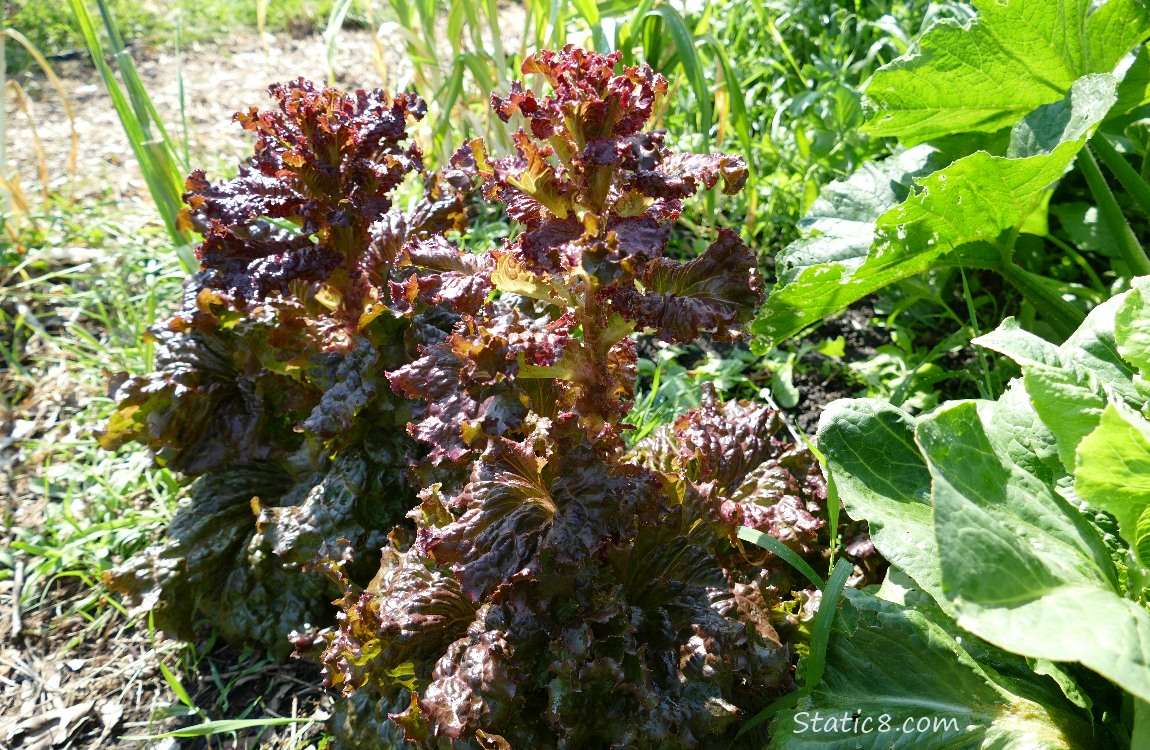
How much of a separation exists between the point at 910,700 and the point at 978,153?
117 centimetres

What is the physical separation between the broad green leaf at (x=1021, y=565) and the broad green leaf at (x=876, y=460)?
0.16 metres

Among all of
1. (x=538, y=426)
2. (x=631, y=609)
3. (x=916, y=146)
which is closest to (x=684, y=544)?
(x=631, y=609)

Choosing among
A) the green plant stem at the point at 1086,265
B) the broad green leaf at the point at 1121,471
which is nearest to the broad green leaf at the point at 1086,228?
the green plant stem at the point at 1086,265

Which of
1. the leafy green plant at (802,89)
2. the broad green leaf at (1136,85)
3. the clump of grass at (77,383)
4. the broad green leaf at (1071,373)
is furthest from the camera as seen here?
the leafy green plant at (802,89)

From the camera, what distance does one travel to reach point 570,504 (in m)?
1.62

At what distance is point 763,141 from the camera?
138 inches

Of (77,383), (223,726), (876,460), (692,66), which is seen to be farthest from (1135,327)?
(77,383)

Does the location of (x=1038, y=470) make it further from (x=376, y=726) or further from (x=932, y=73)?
(x=376, y=726)

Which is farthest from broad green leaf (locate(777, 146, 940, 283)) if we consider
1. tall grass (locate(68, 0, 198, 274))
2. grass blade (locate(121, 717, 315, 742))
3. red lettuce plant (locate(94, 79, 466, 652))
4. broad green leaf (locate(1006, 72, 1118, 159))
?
tall grass (locate(68, 0, 198, 274))

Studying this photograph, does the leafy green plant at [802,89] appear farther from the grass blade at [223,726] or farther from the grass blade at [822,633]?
the grass blade at [223,726]

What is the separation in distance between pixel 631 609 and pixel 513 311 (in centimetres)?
64

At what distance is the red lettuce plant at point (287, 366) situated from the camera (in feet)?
7.14

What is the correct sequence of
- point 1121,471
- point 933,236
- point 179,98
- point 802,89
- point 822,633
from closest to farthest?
point 1121,471 < point 822,633 < point 933,236 < point 802,89 < point 179,98

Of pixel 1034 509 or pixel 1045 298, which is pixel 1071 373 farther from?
pixel 1045 298
